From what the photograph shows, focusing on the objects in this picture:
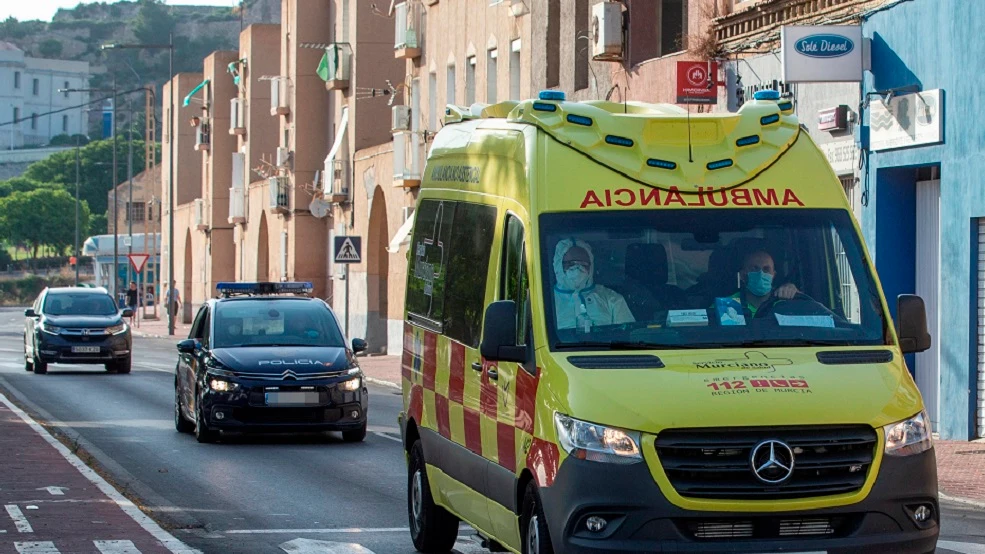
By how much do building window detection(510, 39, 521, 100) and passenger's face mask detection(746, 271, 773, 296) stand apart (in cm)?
2866

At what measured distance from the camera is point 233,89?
256 feet

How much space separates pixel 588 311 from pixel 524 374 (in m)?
0.44

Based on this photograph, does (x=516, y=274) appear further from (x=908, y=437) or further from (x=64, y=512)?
(x=64, y=512)

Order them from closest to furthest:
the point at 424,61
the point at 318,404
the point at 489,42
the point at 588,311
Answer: the point at 588,311, the point at 318,404, the point at 489,42, the point at 424,61

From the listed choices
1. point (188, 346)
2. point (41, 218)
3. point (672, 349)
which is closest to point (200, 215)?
point (188, 346)

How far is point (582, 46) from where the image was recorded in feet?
109

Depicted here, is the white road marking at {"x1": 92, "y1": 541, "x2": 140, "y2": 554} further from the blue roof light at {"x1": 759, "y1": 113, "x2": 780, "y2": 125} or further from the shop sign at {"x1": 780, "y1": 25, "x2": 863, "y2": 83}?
the shop sign at {"x1": 780, "y1": 25, "x2": 863, "y2": 83}

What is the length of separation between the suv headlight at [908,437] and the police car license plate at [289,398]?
37.1 ft

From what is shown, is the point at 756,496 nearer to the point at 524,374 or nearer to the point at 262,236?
the point at 524,374

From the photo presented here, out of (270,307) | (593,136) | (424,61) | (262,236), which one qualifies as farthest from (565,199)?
(262,236)

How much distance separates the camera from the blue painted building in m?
19.2

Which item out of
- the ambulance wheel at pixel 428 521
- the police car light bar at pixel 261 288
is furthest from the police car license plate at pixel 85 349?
the ambulance wheel at pixel 428 521

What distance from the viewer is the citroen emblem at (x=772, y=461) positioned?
310 inches

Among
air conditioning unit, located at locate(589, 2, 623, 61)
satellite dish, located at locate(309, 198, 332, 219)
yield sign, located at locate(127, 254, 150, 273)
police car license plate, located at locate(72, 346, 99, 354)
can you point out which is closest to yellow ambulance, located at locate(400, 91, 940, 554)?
air conditioning unit, located at locate(589, 2, 623, 61)
